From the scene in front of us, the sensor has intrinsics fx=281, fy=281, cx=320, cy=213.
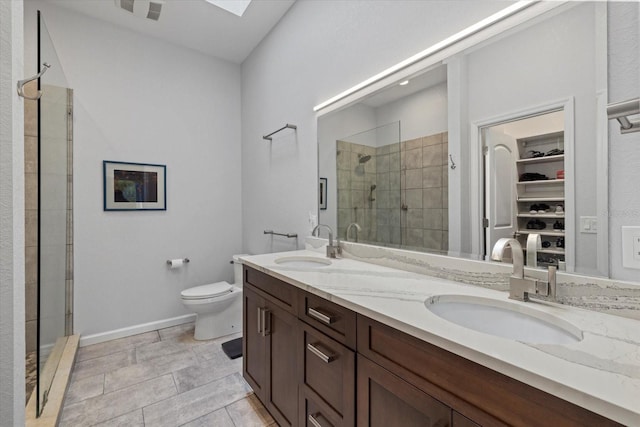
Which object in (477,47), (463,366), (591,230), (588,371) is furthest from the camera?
(477,47)

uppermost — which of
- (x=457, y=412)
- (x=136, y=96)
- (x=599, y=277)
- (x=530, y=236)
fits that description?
(x=136, y=96)

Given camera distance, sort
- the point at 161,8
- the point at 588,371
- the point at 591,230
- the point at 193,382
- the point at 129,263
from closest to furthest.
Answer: the point at 588,371, the point at 591,230, the point at 193,382, the point at 161,8, the point at 129,263

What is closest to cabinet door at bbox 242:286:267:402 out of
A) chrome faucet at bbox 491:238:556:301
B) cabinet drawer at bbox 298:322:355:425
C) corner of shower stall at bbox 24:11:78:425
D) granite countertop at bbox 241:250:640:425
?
cabinet drawer at bbox 298:322:355:425

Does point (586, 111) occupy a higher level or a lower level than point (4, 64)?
lower

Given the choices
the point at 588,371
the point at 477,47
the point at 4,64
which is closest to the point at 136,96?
the point at 4,64

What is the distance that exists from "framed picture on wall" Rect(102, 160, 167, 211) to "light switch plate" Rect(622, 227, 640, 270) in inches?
125

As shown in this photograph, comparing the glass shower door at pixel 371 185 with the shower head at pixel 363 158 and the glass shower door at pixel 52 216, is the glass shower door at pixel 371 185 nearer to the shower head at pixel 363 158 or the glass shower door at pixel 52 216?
the shower head at pixel 363 158

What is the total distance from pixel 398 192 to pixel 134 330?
275 cm

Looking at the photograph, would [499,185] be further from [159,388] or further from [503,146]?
[159,388]

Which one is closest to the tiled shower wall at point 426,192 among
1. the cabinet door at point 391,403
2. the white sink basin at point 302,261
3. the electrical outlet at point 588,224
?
the electrical outlet at point 588,224

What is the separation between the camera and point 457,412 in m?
0.68

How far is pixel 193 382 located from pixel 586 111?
2.51 meters

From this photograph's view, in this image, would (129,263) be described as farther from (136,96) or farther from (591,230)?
(591,230)

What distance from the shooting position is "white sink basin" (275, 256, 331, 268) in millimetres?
1855
